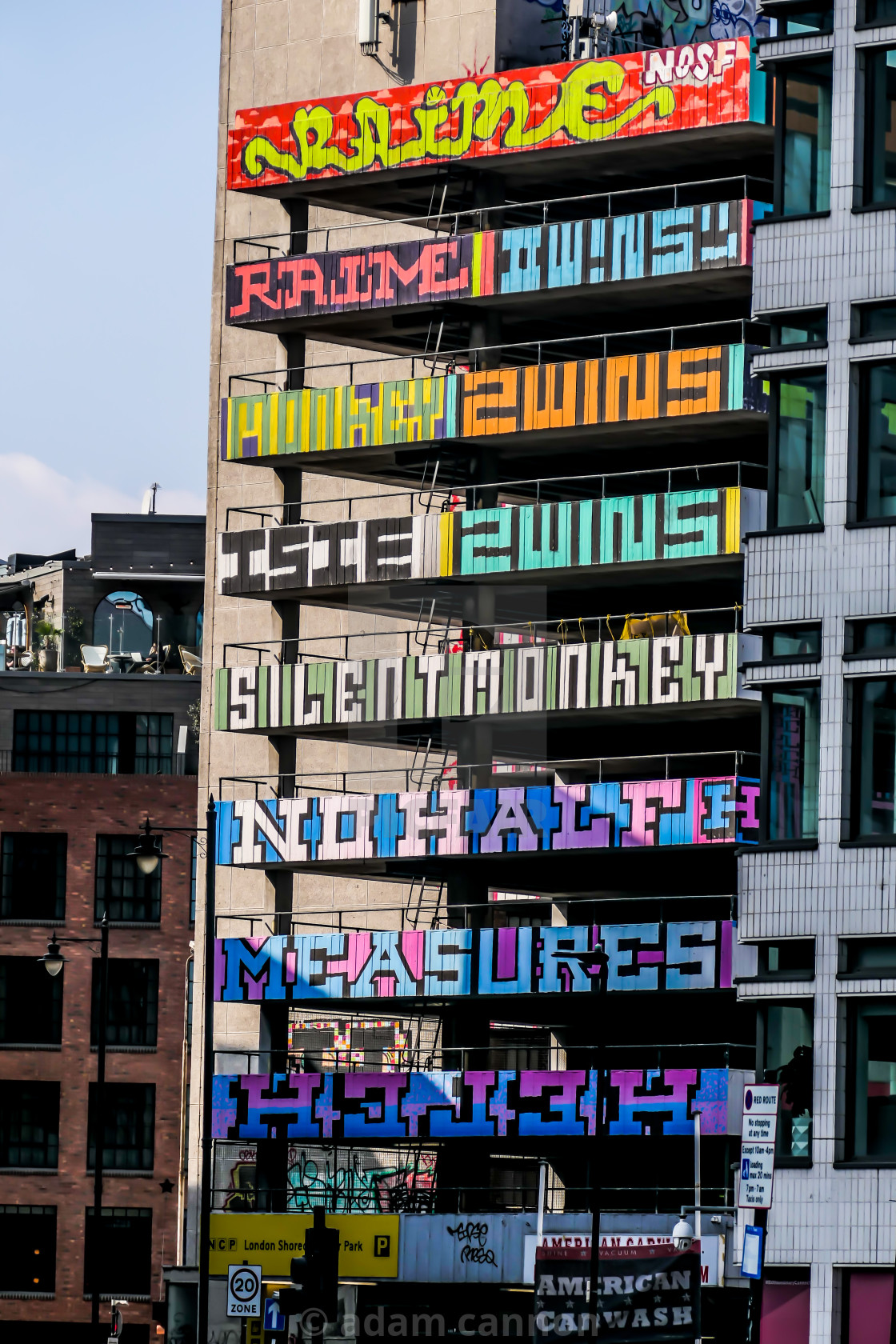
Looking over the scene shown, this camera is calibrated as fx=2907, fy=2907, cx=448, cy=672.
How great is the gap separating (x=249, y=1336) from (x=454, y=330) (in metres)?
24.7

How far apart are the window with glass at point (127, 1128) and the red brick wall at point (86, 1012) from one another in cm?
28

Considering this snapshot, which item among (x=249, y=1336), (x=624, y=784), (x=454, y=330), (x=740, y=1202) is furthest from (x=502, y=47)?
(x=740, y=1202)

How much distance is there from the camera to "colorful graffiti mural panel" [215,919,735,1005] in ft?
207

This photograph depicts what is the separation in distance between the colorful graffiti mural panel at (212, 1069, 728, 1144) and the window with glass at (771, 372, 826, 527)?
1889cm

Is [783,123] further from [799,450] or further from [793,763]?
[793,763]

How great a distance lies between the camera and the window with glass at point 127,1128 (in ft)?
306

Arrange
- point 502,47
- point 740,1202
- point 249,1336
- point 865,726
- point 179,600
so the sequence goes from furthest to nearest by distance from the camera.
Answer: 1. point 179,600
2. point 502,47
3. point 249,1336
4. point 865,726
5. point 740,1202

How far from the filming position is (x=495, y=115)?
68.9 m

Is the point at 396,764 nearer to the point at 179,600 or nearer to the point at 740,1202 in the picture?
the point at 179,600

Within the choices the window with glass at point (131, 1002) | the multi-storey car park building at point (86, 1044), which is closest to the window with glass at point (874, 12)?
the multi-storey car park building at point (86, 1044)

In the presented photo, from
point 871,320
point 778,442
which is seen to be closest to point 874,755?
point 778,442

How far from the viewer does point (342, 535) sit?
70.8 m

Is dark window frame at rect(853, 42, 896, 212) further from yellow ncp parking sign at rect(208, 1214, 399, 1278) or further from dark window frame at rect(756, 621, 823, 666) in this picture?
yellow ncp parking sign at rect(208, 1214, 399, 1278)

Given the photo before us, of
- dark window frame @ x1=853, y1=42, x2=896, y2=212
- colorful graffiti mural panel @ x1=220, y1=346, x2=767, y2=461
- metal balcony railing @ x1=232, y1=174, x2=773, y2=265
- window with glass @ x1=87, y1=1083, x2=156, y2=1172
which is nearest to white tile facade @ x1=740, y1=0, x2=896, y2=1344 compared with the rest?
dark window frame @ x1=853, y1=42, x2=896, y2=212
